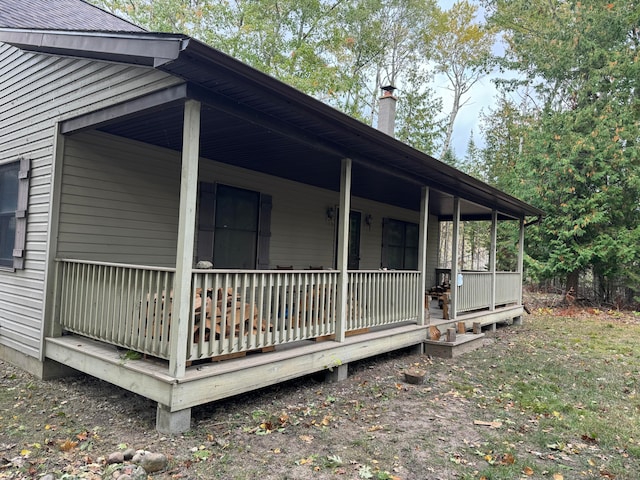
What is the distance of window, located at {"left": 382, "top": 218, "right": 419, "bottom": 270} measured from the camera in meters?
10.1

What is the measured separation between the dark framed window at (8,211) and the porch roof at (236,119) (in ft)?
4.65

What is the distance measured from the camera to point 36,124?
4.99 meters

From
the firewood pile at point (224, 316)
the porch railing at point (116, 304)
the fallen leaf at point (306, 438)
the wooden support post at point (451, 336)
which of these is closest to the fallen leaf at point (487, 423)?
the fallen leaf at point (306, 438)

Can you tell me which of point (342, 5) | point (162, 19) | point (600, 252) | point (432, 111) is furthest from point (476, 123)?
point (162, 19)

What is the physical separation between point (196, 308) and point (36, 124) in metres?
3.11

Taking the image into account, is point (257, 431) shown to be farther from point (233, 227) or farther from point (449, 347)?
point (449, 347)

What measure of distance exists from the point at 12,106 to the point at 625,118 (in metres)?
14.9

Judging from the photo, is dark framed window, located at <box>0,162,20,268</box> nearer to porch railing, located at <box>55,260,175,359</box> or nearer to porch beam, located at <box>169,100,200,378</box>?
porch railing, located at <box>55,260,175,359</box>

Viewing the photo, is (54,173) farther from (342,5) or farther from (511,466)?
(342,5)

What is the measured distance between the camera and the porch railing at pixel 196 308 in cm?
360

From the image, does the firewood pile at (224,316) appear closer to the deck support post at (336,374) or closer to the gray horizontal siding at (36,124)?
the deck support post at (336,374)

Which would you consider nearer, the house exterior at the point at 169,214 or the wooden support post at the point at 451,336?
the house exterior at the point at 169,214

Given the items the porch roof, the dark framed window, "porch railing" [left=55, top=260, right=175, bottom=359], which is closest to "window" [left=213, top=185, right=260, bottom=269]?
the porch roof

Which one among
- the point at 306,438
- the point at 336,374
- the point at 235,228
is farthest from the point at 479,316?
the point at 306,438
